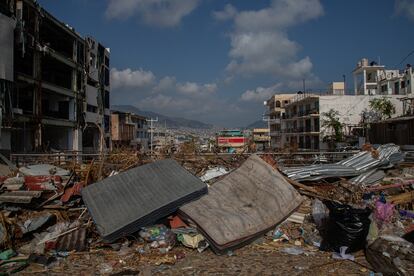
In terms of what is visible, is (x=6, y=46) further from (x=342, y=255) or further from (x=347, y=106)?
(x=347, y=106)

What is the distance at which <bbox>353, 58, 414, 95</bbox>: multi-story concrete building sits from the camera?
47.3 metres

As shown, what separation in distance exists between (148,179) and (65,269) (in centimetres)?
257

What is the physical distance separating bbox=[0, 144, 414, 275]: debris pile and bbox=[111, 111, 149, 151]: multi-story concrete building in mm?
32528

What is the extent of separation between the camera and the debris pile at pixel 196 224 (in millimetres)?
5520

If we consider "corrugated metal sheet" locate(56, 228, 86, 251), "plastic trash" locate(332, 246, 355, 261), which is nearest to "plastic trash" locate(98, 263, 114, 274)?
"corrugated metal sheet" locate(56, 228, 86, 251)

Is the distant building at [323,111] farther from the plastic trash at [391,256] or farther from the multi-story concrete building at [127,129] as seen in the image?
the plastic trash at [391,256]

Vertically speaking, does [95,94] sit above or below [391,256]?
above

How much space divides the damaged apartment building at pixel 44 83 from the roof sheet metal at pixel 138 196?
35.6 feet

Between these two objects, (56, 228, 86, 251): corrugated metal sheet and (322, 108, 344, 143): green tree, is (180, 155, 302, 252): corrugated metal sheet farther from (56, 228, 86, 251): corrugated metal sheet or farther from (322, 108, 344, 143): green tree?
(322, 108, 344, 143): green tree

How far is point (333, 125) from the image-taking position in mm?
41062

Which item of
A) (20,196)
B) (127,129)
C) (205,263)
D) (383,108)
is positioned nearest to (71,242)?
(20,196)

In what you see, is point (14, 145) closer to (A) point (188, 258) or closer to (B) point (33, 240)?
(B) point (33, 240)

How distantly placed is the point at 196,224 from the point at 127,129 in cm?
5023

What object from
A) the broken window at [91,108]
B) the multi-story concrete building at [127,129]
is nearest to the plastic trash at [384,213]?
the broken window at [91,108]
